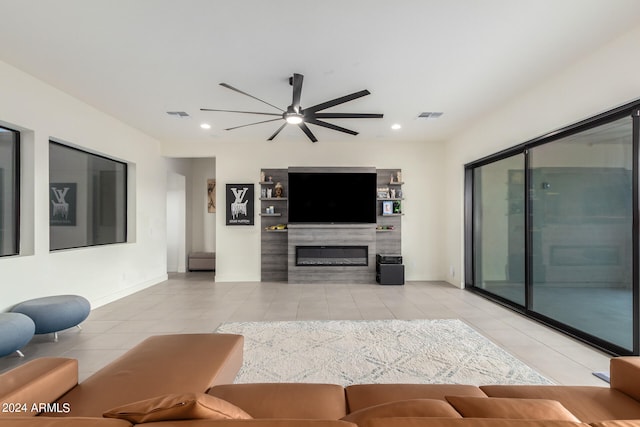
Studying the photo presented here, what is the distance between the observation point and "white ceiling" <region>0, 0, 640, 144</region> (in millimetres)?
2447

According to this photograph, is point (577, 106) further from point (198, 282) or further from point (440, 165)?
point (198, 282)

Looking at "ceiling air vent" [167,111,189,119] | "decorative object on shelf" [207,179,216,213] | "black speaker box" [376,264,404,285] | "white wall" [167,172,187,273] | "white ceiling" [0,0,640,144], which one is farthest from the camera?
"decorative object on shelf" [207,179,216,213]

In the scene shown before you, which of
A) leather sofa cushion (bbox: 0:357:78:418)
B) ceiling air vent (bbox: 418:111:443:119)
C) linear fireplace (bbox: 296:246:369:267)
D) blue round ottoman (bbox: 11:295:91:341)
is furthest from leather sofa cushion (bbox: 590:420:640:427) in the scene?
linear fireplace (bbox: 296:246:369:267)

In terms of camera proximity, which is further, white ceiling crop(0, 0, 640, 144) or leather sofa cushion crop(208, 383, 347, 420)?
white ceiling crop(0, 0, 640, 144)

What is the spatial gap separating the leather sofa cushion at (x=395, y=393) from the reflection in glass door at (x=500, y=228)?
138 inches

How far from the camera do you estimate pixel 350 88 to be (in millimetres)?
3904

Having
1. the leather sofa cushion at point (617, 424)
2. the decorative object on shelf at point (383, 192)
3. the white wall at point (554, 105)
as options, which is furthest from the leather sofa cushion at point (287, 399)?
the decorative object on shelf at point (383, 192)

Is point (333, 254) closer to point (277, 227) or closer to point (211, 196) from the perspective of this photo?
point (277, 227)

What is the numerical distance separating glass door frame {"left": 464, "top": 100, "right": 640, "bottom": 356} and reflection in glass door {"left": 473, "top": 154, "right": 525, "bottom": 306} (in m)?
0.10

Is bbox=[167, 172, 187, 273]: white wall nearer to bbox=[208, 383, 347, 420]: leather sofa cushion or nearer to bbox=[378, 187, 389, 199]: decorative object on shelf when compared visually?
bbox=[378, 187, 389, 199]: decorative object on shelf

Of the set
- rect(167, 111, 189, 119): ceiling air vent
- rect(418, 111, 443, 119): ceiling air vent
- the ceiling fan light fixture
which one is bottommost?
the ceiling fan light fixture

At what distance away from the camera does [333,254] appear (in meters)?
6.56

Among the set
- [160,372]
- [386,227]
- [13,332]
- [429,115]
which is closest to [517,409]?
[160,372]

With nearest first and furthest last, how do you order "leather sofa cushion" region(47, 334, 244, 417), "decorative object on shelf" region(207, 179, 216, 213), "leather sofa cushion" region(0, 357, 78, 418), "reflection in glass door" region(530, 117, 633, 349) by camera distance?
"leather sofa cushion" region(0, 357, 78, 418)
"leather sofa cushion" region(47, 334, 244, 417)
"reflection in glass door" region(530, 117, 633, 349)
"decorative object on shelf" region(207, 179, 216, 213)
